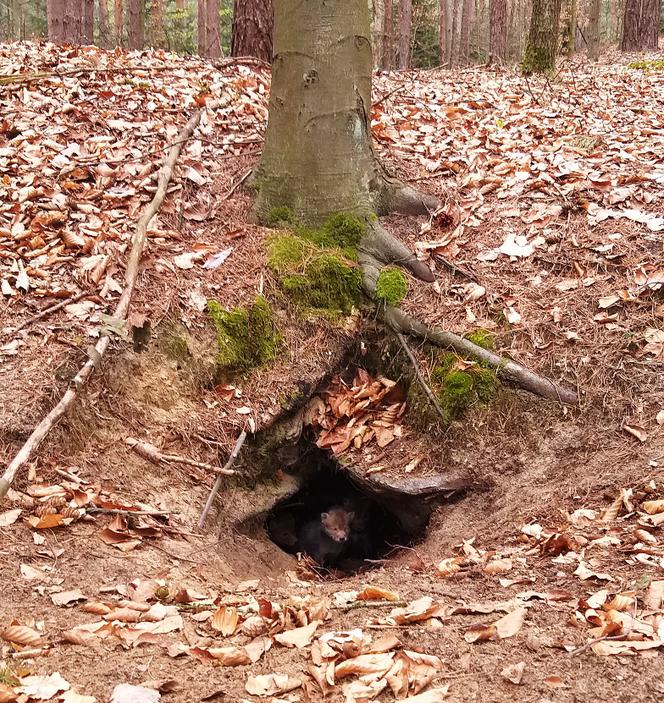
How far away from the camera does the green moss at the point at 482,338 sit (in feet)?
14.7

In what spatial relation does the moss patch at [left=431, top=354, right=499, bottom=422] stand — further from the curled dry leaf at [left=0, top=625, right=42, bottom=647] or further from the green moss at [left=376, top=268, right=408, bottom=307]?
the curled dry leaf at [left=0, top=625, right=42, bottom=647]

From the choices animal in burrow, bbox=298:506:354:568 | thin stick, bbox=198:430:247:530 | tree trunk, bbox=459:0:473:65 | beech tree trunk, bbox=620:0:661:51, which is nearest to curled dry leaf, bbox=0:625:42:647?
thin stick, bbox=198:430:247:530

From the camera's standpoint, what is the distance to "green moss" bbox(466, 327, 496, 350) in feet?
14.7

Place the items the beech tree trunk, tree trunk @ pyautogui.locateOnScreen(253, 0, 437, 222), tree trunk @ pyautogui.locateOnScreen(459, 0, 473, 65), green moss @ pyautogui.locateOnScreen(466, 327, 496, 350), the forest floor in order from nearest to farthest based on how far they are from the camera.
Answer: the forest floor
green moss @ pyautogui.locateOnScreen(466, 327, 496, 350)
tree trunk @ pyautogui.locateOnScreen(253, 0, 437, 222)
the beech tree trunk
tree trunk @ pyautogui.locateOnScreen(459, 0, 473, 65)

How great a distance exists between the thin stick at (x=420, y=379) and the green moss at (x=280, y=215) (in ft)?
3.98

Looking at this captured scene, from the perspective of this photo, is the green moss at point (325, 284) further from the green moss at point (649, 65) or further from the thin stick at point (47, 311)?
the green moss at point (649, 65)

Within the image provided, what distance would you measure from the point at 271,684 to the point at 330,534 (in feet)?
10.1

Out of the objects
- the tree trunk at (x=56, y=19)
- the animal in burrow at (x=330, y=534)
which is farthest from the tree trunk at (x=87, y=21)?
the animal in burrow at (x=330, y=534)

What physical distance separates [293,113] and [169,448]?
258cm

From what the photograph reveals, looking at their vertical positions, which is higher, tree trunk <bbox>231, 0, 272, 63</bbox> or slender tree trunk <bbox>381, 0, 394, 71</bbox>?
slender tree trunk <bbox>381, 0, 394, 71</bbox>

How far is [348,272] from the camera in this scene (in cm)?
481

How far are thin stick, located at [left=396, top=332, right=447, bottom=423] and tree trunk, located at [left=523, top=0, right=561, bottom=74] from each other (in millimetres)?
6207

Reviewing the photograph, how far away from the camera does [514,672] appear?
84.0 inches

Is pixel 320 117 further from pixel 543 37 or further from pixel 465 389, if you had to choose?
pixel 543 37
